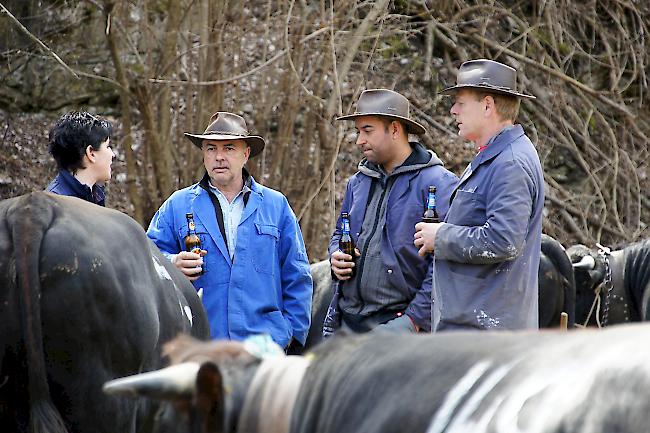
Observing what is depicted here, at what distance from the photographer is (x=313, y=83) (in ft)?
35.3

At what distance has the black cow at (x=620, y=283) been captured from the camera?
8.16 meters

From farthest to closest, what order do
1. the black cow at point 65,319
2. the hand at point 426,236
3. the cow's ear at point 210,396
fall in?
the hand at point 426,236, the black cow at point 65,319, the cow's ear at point 210,396

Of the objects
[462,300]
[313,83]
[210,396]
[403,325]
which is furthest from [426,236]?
[313,83]

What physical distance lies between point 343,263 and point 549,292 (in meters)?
2.75

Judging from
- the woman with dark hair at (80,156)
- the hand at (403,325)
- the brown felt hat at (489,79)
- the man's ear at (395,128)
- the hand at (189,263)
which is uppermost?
the brown felt hat at (489,79)

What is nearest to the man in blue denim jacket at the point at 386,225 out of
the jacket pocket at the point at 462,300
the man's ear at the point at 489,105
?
the jacket pocket at the point at 462,300

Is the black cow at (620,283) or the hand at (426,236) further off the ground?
the hand at (426,236)

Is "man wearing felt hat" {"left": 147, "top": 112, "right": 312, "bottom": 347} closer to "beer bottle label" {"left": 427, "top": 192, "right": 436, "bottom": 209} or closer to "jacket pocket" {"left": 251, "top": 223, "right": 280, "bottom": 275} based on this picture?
"jacket pocket" {"left": 251, "top": 223, "right": 280, "bottom": 275}

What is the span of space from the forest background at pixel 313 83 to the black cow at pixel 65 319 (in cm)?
463

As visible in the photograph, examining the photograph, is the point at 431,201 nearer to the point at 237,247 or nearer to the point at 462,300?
the point at 462,300

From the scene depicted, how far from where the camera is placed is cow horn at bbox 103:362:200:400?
8.97 feet

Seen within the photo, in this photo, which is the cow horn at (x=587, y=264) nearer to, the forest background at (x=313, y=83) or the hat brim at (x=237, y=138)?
the forest background at (x=313, y=83)

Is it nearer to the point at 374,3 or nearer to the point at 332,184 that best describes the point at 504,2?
the point at 374,3

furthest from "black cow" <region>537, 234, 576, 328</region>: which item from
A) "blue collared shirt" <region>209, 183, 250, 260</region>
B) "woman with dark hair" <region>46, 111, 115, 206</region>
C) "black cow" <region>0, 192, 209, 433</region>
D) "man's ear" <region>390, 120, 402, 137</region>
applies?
"black cow" <region>0, 192, 209, 433</region>
